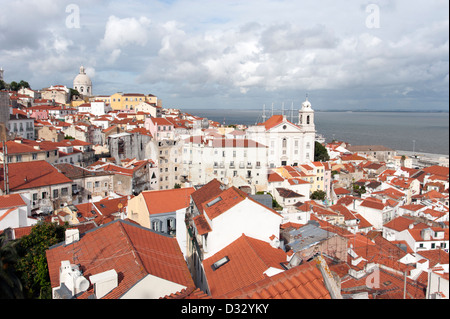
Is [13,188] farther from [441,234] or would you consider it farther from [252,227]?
[441,234]

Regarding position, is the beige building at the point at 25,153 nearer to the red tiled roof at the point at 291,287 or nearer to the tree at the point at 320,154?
the red tiled roof at the point at 291,287

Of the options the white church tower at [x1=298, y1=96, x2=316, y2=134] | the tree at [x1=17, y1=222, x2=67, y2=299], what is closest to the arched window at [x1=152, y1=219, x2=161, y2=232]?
the tree at [x1=17, y1=222, x2=67, y2=299]

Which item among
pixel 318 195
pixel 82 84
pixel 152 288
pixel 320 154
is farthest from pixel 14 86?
pixel 152 288

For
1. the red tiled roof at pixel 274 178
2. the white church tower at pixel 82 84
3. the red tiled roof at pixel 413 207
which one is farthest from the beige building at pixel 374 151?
the white church tower at pixel 82 84

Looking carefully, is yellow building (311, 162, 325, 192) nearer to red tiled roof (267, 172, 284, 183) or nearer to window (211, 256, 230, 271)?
red tiled roof (267, 172, 284, 183)

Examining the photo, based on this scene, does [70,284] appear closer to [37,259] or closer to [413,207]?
[37,259]

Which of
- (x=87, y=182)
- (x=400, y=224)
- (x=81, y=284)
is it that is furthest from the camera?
(x=87, y=182)
